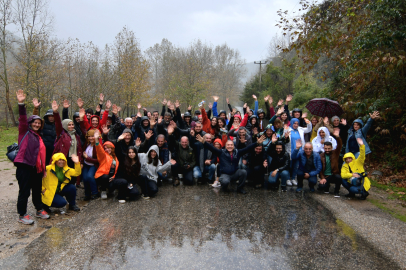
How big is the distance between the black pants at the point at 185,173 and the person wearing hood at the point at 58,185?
9.12 feet

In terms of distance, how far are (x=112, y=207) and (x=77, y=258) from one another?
6.75 feet

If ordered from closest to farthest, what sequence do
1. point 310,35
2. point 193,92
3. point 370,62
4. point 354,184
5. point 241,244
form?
point 241,244
point 354,184
point 370,62
point 310,35
point 193,92

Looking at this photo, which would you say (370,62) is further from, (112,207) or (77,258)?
(77,258)

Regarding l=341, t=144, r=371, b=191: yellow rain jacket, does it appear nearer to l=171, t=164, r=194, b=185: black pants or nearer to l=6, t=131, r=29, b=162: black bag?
l=171, t=164, r=194, b=185: black pants

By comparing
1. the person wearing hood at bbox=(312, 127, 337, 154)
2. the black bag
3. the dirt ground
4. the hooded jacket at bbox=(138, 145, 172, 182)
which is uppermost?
the person wearing hood at bbox=(312, 127, 337, 154)

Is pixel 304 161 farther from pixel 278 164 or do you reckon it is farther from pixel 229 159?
pixel 229 159

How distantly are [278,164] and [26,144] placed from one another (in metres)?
5.81

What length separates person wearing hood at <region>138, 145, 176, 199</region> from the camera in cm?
641

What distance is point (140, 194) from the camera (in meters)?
6.68

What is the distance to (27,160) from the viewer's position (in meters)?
4.79

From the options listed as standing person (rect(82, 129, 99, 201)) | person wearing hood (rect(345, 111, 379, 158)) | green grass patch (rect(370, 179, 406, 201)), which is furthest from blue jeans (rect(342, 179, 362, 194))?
standing person (rect(82, 129, 99, 201))

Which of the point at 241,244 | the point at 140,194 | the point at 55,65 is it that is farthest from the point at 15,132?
the point at 241,244

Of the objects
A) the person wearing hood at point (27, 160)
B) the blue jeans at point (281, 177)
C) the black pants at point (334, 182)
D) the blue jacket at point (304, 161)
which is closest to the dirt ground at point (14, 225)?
the person wearing hood at point (27, 160)

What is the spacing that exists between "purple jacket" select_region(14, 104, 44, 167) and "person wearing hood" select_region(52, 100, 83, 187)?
77 cm
